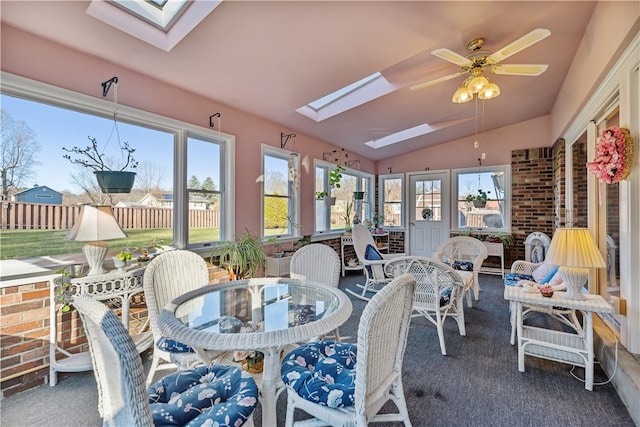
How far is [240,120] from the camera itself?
12.0 feet

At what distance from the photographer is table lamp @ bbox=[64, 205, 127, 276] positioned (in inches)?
83.3

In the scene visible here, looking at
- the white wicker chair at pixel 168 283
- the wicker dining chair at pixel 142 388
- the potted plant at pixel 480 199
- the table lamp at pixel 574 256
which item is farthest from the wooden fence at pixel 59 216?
the potted plant at pixel 480 199

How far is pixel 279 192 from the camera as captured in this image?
438cm

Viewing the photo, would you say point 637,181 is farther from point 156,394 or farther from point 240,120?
point 240,120

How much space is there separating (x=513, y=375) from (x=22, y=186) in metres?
3.92

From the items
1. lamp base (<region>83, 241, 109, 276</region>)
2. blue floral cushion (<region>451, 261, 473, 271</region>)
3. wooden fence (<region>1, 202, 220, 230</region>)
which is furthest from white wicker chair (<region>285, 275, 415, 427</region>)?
blue floral cushion (<region>451, 261, 473, 271</region>)

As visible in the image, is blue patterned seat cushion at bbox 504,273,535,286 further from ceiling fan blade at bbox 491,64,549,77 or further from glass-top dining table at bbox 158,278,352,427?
glass-top dining table at bbox 158,278,352,427

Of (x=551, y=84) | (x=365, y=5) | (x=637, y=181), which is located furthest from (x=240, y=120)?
(x=551, y=84)

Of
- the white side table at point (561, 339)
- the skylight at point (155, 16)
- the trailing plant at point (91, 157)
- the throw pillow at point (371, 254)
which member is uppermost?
the skylight at point (155, 16)

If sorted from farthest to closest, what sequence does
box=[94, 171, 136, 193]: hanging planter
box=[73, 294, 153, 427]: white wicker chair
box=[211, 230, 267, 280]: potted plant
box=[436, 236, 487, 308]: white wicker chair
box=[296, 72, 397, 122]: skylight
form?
1. box=[436, 236, 487, 308]: white wicker chair
2. box=[296, 72, 397, 122]: skylight
3. box=[211, 230, 267, 280]: potted plant
4. box=[94, 171, 136, 193]: hanging planter
5. box=[73, 294, 153, 427]: white wicker chair

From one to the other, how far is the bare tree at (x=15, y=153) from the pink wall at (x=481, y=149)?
622cm

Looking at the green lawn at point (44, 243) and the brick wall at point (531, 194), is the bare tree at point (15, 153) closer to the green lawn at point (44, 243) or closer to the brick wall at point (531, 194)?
the green lawn at point (44, 243)

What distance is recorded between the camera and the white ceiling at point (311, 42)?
209cm

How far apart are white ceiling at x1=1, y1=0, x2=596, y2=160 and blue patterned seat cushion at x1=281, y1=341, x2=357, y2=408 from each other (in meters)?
2.31
